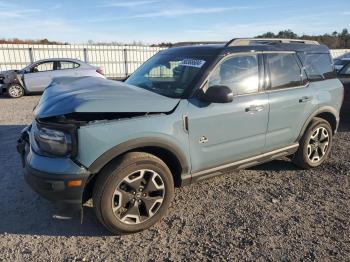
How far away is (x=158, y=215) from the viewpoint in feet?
12.1

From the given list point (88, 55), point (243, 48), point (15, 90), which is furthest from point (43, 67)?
point (243, 48)

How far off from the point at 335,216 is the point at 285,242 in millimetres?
888

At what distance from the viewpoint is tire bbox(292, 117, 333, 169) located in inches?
200

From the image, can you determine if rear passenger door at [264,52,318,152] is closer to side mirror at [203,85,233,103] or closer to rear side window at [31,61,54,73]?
side mirror at [203,85,233,103]

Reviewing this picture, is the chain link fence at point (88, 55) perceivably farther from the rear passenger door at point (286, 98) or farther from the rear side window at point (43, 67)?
the rear passenger door at point (286, 98)

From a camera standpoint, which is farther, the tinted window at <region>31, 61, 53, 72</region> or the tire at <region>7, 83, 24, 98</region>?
the tinted window at <region>31, 61, 53, 72</region>

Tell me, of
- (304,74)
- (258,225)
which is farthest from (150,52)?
(258,225)

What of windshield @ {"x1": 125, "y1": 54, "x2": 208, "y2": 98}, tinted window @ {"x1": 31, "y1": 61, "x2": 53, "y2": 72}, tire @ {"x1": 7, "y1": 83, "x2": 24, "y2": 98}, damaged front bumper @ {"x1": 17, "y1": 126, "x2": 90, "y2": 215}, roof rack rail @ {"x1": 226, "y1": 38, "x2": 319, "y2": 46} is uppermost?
roof rack rail @ {"x1": 226, "y1": 38, "x2": 319, "y2": 46}

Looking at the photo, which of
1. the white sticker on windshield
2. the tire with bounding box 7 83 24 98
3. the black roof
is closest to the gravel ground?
the white sticker on windshield

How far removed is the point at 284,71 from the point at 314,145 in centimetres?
134

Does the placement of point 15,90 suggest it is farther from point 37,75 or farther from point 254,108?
point 254,108

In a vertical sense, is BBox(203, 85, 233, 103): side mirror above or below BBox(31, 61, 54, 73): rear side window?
above

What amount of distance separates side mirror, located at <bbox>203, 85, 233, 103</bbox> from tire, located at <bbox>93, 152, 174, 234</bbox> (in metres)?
0.85

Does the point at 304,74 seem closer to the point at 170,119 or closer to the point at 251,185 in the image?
the point at 251,185
